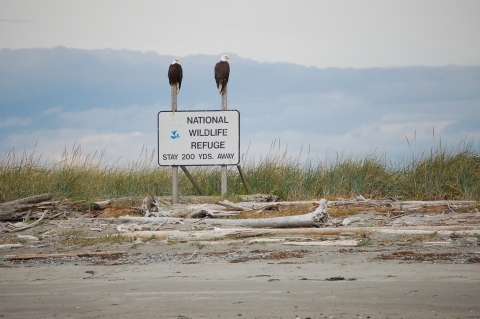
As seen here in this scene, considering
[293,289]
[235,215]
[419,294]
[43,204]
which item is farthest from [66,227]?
[419,294]

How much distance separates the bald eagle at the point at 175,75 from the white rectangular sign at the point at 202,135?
838 mm

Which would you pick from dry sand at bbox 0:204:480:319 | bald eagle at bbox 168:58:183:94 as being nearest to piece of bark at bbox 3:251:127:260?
dry sand at bbox 0:204:480:319

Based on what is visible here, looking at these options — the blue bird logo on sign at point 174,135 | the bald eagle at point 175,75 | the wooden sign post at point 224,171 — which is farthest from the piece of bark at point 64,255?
the bald eagle at point 175,75

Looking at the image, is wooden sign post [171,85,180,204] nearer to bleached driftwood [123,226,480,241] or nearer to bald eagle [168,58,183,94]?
bald eagle [168,58,183,94]

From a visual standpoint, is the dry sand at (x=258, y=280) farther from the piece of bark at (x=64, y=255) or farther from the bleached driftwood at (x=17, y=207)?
the bleached driftwood at (x=17, y=207)

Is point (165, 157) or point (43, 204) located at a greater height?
point (165, 157)

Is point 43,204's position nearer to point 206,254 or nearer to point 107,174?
point 107,174

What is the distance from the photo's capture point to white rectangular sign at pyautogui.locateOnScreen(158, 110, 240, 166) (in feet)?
54.6

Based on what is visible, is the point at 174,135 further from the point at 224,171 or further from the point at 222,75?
the point at 222,75

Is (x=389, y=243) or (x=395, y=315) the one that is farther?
(x=389, y=243)

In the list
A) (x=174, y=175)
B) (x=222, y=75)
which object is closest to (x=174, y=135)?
(x=174, y=175)

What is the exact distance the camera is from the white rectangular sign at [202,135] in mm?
16656

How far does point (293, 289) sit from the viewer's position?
6.56 metres

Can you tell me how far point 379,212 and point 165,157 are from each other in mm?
6096
